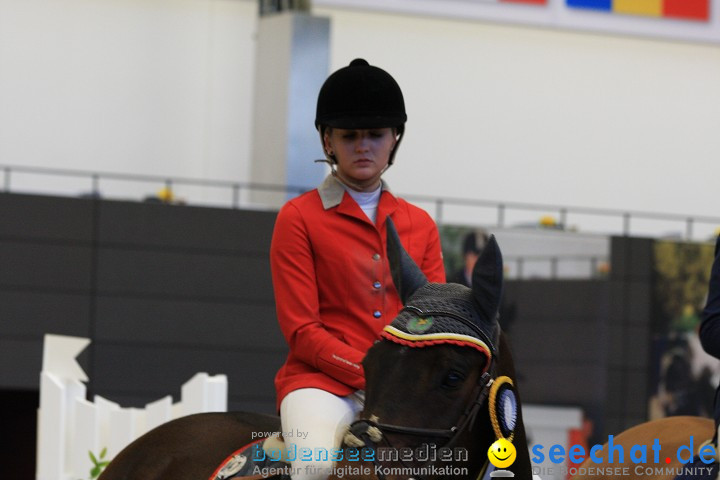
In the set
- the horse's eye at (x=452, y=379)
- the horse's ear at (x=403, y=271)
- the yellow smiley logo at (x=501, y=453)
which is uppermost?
the horse's ear at (x=403, y=271)

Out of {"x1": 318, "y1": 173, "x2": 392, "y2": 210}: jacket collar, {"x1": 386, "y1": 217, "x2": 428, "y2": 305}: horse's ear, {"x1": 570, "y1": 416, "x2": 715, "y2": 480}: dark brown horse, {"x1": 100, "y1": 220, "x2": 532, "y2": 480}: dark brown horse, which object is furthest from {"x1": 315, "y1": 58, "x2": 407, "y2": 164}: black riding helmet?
{"x1": 570, "y1": 416, "x2": 715, "y2": 480}: dark brown horse

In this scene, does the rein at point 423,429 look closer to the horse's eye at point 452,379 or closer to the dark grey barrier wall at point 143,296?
the horse's eye at point 452,379

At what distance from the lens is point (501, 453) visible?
7.61 feet

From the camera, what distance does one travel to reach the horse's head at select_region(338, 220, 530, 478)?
2.19 m

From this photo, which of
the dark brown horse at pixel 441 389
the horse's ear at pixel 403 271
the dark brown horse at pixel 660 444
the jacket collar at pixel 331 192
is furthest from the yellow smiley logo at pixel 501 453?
the dark brown horse at pixel 660 444

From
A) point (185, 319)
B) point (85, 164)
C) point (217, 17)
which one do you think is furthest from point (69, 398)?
point (217, 17)

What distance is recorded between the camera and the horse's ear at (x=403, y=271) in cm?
249

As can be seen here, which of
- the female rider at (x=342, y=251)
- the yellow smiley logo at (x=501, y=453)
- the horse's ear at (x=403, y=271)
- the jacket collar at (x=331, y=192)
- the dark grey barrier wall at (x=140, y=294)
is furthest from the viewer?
the dark grey barrier wall at (x=140, y=294)

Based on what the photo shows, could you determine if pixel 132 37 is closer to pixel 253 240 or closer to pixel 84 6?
pixel 84 6

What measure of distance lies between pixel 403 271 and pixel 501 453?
1.42 ft

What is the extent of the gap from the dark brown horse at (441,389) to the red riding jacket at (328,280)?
1.18 feet

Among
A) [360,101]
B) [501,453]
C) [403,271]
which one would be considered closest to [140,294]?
[360,101]

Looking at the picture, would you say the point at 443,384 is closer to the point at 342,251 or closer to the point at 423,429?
the point at 423,429

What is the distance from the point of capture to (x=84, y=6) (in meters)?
12.5
